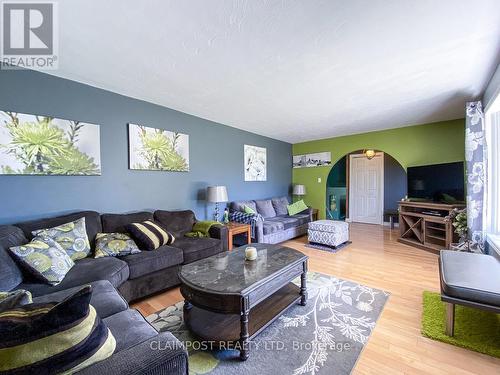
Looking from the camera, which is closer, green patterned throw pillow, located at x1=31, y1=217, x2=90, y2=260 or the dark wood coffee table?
the dark wood coffee table

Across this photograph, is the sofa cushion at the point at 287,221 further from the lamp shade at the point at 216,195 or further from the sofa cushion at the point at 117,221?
the sofa cushion at the point at 117,221

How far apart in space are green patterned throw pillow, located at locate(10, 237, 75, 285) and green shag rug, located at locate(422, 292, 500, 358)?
303cm

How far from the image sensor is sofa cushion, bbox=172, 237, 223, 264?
2736 millimetres

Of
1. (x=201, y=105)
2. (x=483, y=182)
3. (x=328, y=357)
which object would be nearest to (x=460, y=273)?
(x=328, y=357)

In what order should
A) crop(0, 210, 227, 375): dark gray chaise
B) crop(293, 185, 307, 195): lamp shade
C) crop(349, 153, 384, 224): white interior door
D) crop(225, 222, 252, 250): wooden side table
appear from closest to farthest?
crop(0, 210, 227, 375): dark gray chaise → crop(225, 222, 252, 250): wooden side table → crop(293, 185, 307, 195): lamp shade → crop(349, 153, 384, 224): white interior door

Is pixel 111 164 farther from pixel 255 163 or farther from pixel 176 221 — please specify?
pixel 255 163

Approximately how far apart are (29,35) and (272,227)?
3.85 metres

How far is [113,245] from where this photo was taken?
93.2 inches

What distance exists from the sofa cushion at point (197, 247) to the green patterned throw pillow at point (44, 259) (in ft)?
3.67

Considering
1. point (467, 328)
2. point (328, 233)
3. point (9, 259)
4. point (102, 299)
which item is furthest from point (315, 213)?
point (9, 259)

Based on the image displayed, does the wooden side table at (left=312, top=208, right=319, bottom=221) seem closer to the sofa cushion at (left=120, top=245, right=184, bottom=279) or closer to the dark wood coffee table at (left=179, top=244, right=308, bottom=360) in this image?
the dark wood coffee table at (left=179, top=244, right=308, bottom=360)

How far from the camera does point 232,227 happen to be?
11.8 ft

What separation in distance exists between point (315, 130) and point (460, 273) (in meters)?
3.77

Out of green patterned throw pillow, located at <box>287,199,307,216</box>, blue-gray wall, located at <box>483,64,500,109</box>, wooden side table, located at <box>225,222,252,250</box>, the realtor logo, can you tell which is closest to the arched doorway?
green patterned throw pillow, located at <box>287,199,307,216</box>
